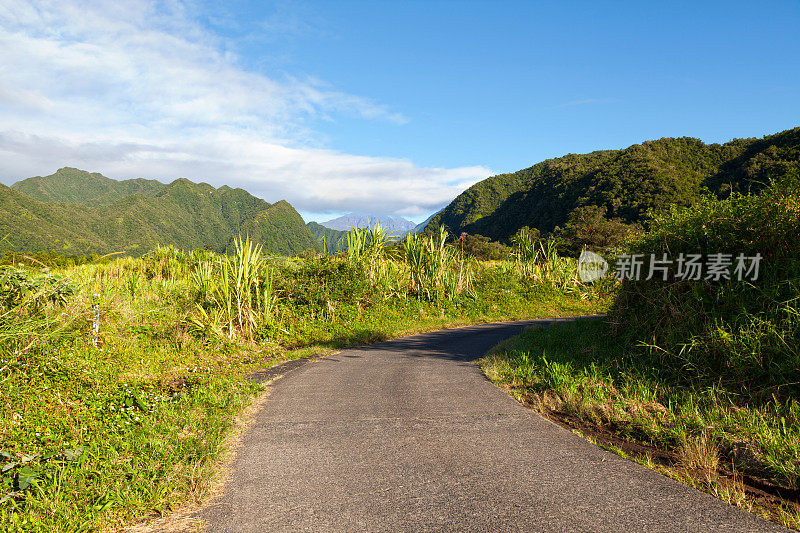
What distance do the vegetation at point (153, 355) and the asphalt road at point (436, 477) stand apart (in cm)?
51

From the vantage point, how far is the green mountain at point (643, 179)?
38125mm

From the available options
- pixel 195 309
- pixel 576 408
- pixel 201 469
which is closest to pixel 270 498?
pixel 201 469

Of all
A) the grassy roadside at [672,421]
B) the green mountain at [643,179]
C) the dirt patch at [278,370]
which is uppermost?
the green mountain at [643,179]

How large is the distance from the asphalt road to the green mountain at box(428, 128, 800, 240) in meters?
33.1

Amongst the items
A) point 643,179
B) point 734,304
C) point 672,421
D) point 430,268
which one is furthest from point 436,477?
point 643,179

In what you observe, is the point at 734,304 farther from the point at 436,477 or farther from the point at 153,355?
the point at 153,355

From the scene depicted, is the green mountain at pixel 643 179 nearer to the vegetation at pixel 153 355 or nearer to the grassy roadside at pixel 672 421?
the vegetation at pixel 153 355

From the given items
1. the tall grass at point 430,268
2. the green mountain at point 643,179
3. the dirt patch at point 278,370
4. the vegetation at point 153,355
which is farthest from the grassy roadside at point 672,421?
the green mountain at point 643,179

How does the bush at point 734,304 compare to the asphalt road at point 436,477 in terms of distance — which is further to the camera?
the bush at point 734,304

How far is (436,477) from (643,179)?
158ft

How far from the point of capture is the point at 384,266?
15156 millimetres

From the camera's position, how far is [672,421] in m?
4.10

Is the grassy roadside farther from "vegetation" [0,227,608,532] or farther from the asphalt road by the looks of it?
"vegetation" [0,227,608,532]

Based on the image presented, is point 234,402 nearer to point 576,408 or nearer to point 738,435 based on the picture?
point 576,408
